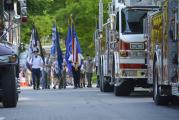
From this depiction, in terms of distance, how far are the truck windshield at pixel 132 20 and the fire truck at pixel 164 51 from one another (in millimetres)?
2989

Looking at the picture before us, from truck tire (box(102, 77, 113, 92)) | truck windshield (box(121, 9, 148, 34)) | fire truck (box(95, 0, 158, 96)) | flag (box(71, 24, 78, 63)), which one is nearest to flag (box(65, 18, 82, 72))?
flag (box(71, 24, 78, 63))

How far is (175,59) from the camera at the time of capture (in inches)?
643

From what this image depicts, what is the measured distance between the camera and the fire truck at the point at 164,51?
1623 centimetres

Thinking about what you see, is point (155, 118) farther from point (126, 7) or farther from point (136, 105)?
point (126, 7)

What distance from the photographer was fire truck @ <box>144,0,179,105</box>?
16.2 metres

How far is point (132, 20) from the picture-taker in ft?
77.9

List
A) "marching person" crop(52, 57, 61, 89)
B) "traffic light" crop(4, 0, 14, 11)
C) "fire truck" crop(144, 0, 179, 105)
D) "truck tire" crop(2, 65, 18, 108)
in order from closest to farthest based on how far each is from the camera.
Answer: "fire truck" crop(144, 0, 179, 105)
"truck tire" crop(2, 65, 18, 108)
"traffic light" crop(4, 0, 14, 11)
"marching person" crop(52, 57, 61, 89)

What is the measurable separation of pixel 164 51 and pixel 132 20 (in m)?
6.67

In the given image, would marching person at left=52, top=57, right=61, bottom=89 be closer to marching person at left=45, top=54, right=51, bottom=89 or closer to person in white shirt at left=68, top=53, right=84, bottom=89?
marching person at left=45, top=54, right=51, bottom=89

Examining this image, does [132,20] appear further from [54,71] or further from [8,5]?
[54,71]

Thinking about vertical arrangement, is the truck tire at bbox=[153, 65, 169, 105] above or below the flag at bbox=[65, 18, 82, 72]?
below

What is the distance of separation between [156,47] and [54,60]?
2091cm

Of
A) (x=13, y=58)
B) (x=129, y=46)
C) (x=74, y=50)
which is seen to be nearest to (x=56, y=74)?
(x=74, y=50)

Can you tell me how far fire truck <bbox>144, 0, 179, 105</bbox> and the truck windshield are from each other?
2.99 metres
